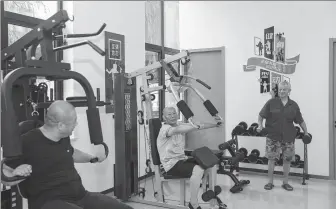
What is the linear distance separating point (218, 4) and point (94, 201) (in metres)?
4.25

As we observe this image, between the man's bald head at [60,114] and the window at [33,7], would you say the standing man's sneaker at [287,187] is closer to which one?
the man's bald head at [60,114]

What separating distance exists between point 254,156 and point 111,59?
243cm

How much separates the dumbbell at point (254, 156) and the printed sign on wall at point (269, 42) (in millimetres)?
1452

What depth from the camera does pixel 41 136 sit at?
81.5 inches

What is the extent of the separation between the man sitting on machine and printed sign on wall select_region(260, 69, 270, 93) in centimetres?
364

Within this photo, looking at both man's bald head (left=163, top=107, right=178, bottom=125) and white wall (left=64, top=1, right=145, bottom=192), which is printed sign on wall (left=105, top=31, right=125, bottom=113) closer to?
white wall (left=64, top=1, right=145, bottom=192)

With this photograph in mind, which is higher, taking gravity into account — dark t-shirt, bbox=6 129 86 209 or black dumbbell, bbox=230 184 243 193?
dark t-shirt, bbox=6 129 86 209

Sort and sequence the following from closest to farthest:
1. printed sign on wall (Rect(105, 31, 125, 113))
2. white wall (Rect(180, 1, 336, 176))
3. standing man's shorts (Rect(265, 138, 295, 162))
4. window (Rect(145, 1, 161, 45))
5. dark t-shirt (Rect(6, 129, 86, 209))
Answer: dark t-shirt (Rect(6, 129, 86, 209)) → printed sign on wall (Rect(105, 31, 125, 113)) → standing man's shorts (Rect(265, 138, 295, 162)) → white wall (Rect(180, 1, 336, 176)) → window (Rect(145, 1, 161, 45))

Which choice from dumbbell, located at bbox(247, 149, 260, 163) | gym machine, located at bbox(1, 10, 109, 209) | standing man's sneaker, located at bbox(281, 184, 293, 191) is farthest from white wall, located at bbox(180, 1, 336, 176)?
gym machine, located at bbox(1, 10, 109, 209)

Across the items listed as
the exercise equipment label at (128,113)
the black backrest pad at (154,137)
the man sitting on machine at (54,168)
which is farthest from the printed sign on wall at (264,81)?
the man sitting on machine at (54,168)

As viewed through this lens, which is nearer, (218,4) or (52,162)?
(52,162)

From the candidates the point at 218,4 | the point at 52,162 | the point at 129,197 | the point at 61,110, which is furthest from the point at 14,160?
the point at 218,4

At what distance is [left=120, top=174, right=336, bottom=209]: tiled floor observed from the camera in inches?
144

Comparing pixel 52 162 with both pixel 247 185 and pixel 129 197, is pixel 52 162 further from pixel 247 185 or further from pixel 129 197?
pixel 247 185
